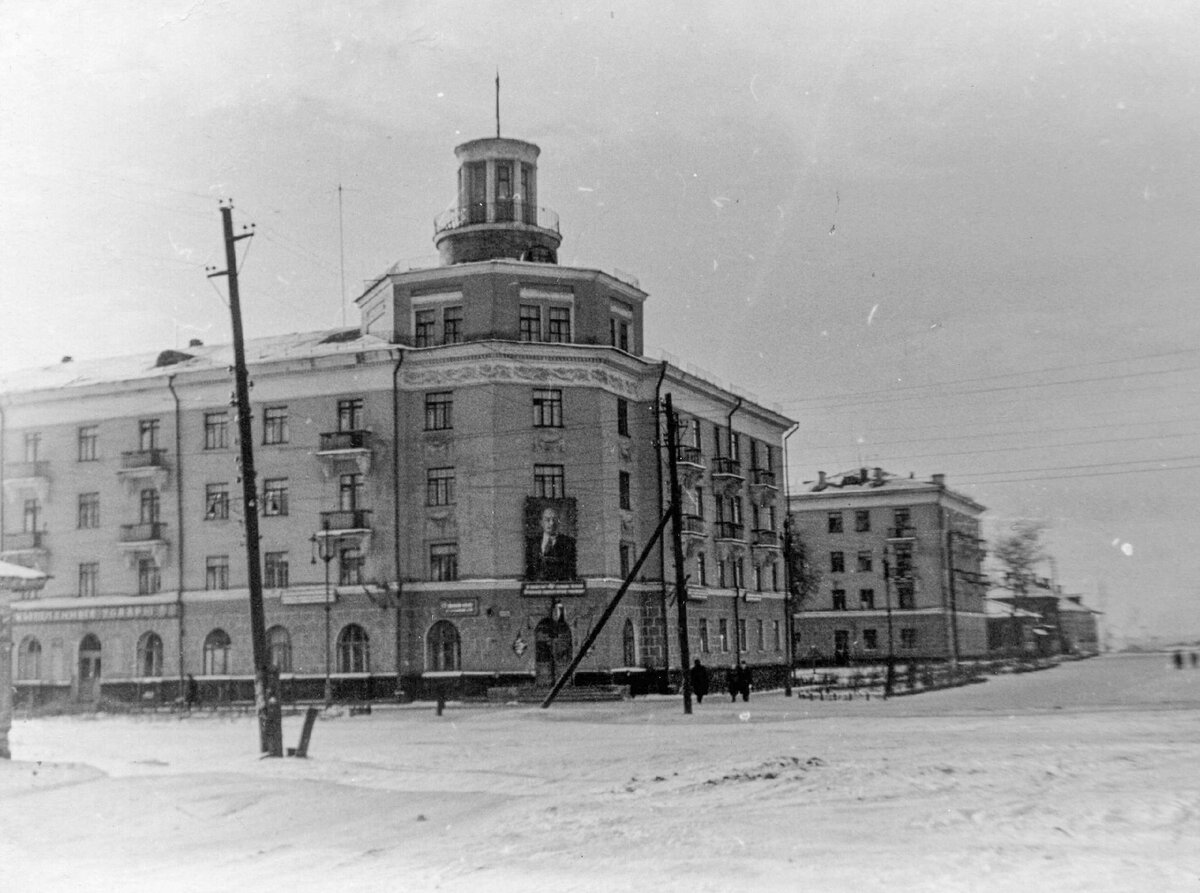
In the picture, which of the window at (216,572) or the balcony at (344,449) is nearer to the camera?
the balcony at (344,449)

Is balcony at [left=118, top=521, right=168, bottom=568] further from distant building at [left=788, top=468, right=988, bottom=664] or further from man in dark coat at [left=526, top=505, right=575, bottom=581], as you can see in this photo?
distant building at [left=788, top=468, right=988, bottom=664]

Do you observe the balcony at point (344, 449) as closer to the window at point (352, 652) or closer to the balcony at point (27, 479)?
the window at point (352, 652)

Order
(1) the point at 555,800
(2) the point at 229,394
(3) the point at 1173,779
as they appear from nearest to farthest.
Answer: (1) the point at 555,800 < (3) the point at 1173,779 < (2) the point at 229,394

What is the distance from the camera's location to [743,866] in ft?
33.8

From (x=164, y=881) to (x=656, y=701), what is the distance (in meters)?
27.9

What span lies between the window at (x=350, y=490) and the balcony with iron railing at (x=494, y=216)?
32.7 ft

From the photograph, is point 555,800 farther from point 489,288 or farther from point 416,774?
point 489,288

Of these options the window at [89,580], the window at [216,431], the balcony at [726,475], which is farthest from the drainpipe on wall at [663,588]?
the window at [89,580]

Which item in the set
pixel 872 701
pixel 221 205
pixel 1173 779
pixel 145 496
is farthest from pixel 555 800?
pixel 145 496

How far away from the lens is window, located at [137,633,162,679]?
40875 millimetres

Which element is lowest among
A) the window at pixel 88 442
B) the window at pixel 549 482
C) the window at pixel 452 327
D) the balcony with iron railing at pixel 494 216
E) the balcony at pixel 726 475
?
the window at pixel 549 482

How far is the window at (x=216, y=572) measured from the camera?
40.6m

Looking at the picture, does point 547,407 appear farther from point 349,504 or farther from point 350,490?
A: point 349,504

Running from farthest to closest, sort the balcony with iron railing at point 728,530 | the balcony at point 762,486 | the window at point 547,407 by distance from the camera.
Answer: the balcony at point 762,486 → the balcony with iron railing at point 728,530 → the window at point 547,407
